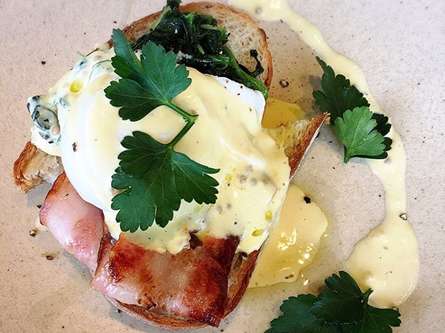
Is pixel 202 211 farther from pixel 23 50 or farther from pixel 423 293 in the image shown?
pixel 23 50

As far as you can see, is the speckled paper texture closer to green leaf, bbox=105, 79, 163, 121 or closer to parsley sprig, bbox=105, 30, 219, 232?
parsley sprig, bbox=105, 30, 219, 232

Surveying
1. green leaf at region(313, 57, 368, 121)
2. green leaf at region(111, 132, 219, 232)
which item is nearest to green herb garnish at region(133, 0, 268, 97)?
green leaf at region(313, 57, 368, 121)

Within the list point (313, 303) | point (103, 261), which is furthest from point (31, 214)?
point (313, 303)

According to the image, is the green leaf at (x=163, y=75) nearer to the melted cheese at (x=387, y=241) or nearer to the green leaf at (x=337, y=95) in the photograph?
the green leaf at (x=337, y=95)

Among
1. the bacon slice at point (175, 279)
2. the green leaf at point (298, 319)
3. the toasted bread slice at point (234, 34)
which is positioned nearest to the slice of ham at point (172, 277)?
the bacon slice at point (175, 279)

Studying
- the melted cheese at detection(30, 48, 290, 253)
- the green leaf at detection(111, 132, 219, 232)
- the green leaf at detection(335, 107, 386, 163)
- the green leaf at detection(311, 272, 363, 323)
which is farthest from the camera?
the green leaf at detection(335, 107, 386, 163)

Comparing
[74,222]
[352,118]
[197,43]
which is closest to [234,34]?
[197,43]

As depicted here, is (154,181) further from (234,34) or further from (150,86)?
(234,34)
